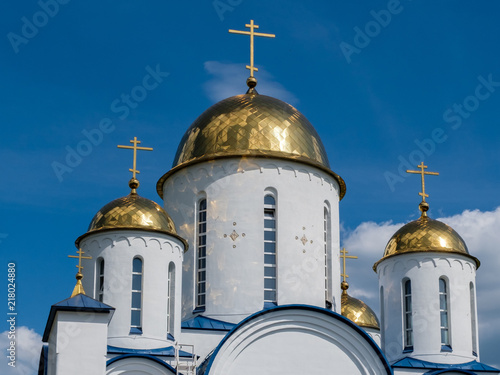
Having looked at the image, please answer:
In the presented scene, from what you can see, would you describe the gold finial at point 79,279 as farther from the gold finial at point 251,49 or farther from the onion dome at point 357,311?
the onion dome at point 357,311

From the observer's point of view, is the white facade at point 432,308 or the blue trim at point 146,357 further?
the white facade at point 432,308

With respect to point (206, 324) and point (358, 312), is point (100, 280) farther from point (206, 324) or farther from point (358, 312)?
point (358, 312)

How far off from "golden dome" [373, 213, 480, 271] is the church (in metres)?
0.03

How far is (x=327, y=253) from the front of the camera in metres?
20.2

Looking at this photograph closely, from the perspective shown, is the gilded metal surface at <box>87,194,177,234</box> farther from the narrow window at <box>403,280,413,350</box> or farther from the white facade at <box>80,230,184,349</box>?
the narrow window at <box>403,280,413,350</box>

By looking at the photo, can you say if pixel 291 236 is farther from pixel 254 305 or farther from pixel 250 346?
pixel 250 346

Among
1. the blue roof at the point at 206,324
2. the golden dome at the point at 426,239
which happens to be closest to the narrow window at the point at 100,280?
the blue roof at the point at 206,324

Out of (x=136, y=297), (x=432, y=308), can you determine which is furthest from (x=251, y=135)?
(x=432, y=308)

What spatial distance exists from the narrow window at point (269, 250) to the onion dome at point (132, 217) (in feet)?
5.46

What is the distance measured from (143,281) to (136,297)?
0.32 metres

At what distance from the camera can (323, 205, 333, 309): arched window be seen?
19922mm

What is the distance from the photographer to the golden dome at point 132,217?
1833 centimetres

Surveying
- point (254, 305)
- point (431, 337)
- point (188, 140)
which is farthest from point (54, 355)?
point (431, 337)

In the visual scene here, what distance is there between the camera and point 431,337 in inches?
781
